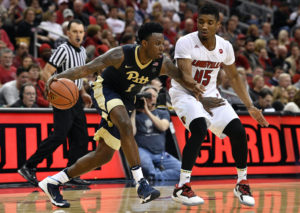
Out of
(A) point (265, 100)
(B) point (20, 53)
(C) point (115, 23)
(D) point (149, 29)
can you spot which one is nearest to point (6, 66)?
(B) point (20, 53)

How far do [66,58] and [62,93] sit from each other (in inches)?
88.2

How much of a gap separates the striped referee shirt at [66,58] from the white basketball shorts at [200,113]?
2.05 m

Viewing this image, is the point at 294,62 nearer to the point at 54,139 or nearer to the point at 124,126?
the point at 54,139

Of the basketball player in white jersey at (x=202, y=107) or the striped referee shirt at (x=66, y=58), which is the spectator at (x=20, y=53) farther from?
the basketball player in white jersey at (x=202, y=107)

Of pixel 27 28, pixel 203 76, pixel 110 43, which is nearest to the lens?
pixel 203 76

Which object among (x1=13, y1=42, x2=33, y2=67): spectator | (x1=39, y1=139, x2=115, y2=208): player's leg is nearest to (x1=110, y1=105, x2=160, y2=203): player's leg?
(x1=39, y1=139, x2=115, y2=208): player's leg

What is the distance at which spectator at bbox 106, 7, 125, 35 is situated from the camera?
14227mm

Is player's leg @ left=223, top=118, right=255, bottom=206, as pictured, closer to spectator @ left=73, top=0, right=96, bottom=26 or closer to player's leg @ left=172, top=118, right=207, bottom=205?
player's leg @ left=172, top=118, right=207, bottom=205

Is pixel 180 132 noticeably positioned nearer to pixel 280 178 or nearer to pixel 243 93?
pixel 280 178

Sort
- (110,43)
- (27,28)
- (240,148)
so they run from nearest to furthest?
(240,148), (27,28), (110,43)

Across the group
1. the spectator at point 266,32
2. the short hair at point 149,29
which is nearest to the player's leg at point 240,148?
the short hair at point 149,29

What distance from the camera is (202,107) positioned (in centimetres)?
590

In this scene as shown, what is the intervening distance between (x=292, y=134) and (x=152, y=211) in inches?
203

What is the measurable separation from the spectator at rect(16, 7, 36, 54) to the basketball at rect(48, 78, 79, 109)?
672 cm
